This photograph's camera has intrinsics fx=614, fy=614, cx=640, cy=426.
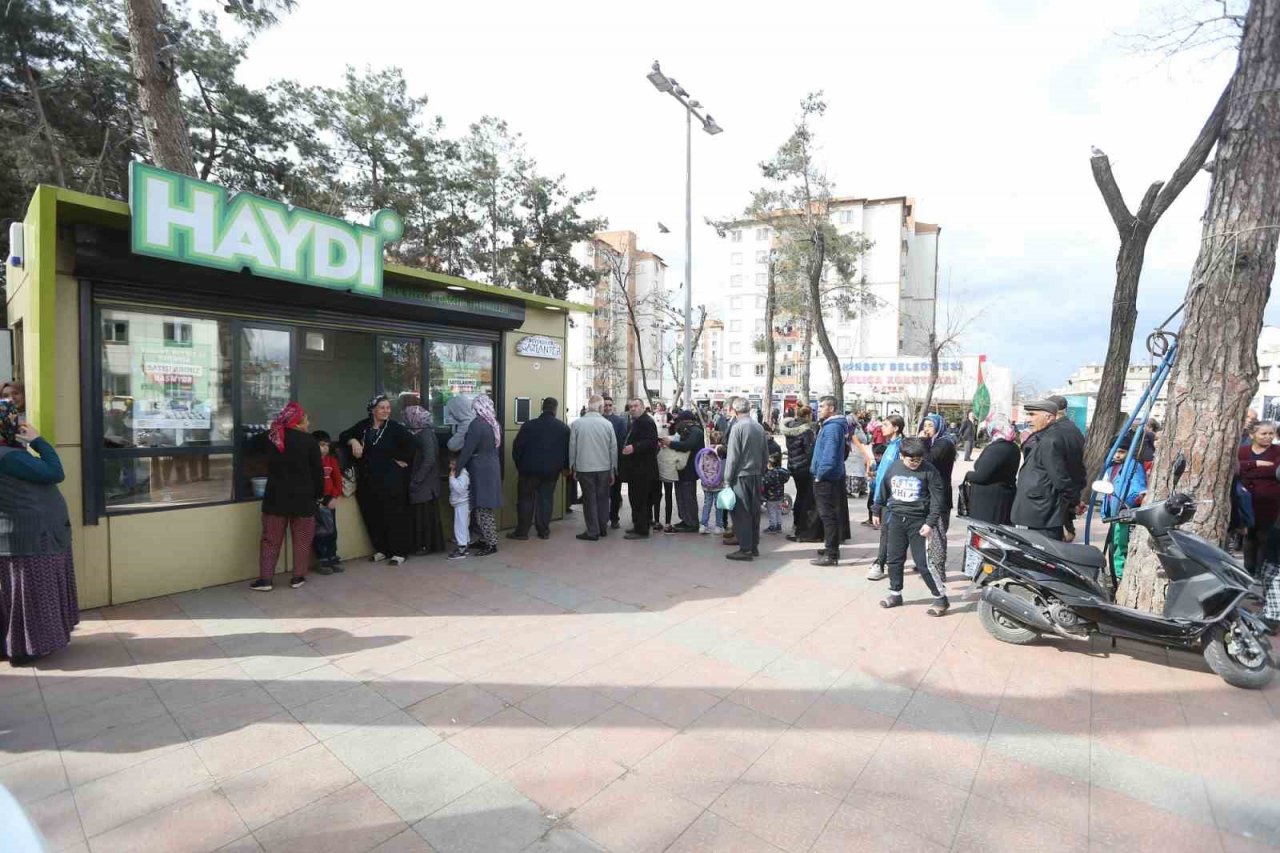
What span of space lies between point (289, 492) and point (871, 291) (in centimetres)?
4753

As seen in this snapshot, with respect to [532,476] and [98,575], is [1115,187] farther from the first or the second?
[98,575]

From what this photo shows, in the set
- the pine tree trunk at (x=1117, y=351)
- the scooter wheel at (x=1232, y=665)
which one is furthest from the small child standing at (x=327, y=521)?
the pine tree trunk at (x=1117, y=351)

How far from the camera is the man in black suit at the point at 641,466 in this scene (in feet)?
25.7

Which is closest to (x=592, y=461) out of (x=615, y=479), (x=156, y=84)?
(x=615, y=479)

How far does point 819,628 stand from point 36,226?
255 inches

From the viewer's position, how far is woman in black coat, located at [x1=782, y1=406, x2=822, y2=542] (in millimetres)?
7746

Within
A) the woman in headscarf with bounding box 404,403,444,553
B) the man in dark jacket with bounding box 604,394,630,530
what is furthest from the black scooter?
the woman in headscarf with bounding box 404,403,444,553

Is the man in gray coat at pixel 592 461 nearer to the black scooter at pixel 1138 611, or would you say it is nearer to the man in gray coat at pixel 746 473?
the man in gray coat at pixel 746 473

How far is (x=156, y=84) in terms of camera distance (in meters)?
8.66

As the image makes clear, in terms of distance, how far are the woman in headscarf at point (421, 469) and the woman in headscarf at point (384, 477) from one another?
8cm

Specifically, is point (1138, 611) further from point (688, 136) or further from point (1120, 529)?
point (688, 136)

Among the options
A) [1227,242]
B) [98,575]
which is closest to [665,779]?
[98,575]

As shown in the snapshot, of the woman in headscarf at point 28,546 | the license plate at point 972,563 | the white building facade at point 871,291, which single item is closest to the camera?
the woman in headscarf at point 28,546

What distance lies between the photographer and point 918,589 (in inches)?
234
